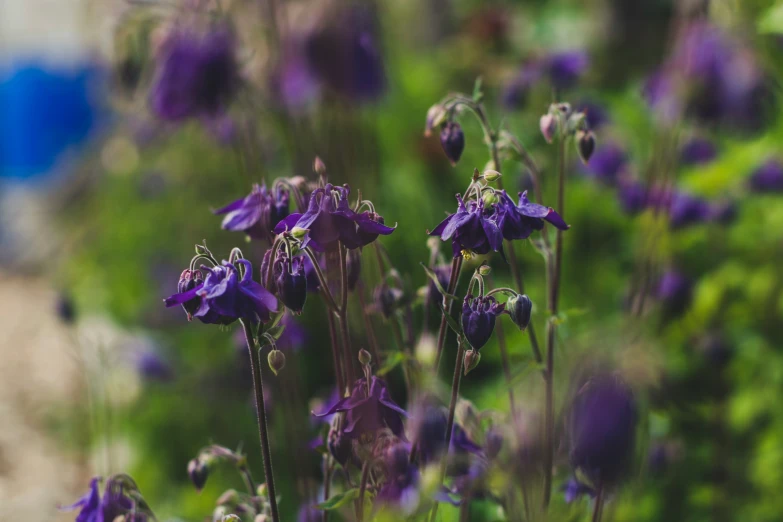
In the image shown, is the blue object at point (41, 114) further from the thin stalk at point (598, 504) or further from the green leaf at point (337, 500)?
the thin stalk at point (598, 504)

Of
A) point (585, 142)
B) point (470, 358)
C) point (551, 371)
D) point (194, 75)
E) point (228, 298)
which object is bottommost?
point (551, 371)

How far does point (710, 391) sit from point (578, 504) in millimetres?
1549

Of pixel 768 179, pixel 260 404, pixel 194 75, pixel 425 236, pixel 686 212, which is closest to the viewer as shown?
pixel 260 404

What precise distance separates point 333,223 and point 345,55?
4.08ft

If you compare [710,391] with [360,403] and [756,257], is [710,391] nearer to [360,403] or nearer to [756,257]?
[756,257]

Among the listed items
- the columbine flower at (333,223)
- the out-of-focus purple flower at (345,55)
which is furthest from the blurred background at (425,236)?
the columbine flower at (333,223)

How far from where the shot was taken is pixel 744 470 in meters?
2.82

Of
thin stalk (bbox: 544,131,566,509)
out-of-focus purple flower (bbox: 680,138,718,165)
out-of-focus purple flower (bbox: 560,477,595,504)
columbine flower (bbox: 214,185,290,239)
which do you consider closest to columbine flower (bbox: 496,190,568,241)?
thin stalk (bbox: 544,131,566,509)

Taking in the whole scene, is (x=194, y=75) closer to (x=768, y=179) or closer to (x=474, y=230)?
(x=474, y=230)

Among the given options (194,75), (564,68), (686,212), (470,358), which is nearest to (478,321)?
(470,358)

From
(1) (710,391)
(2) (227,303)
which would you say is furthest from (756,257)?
(2) (227,303)

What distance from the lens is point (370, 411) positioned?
1.23 meters

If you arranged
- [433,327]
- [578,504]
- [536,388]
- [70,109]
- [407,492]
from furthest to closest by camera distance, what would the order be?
[70,109] → [433,327] → [536,388] → [578,504] → [407,492]

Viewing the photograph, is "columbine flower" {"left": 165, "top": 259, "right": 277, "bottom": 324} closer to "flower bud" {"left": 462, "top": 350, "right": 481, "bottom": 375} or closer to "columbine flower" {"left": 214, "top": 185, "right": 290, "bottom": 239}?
"columbine flower" {"left": 214, "top": 185, "right": 290, "bottom": 239}
